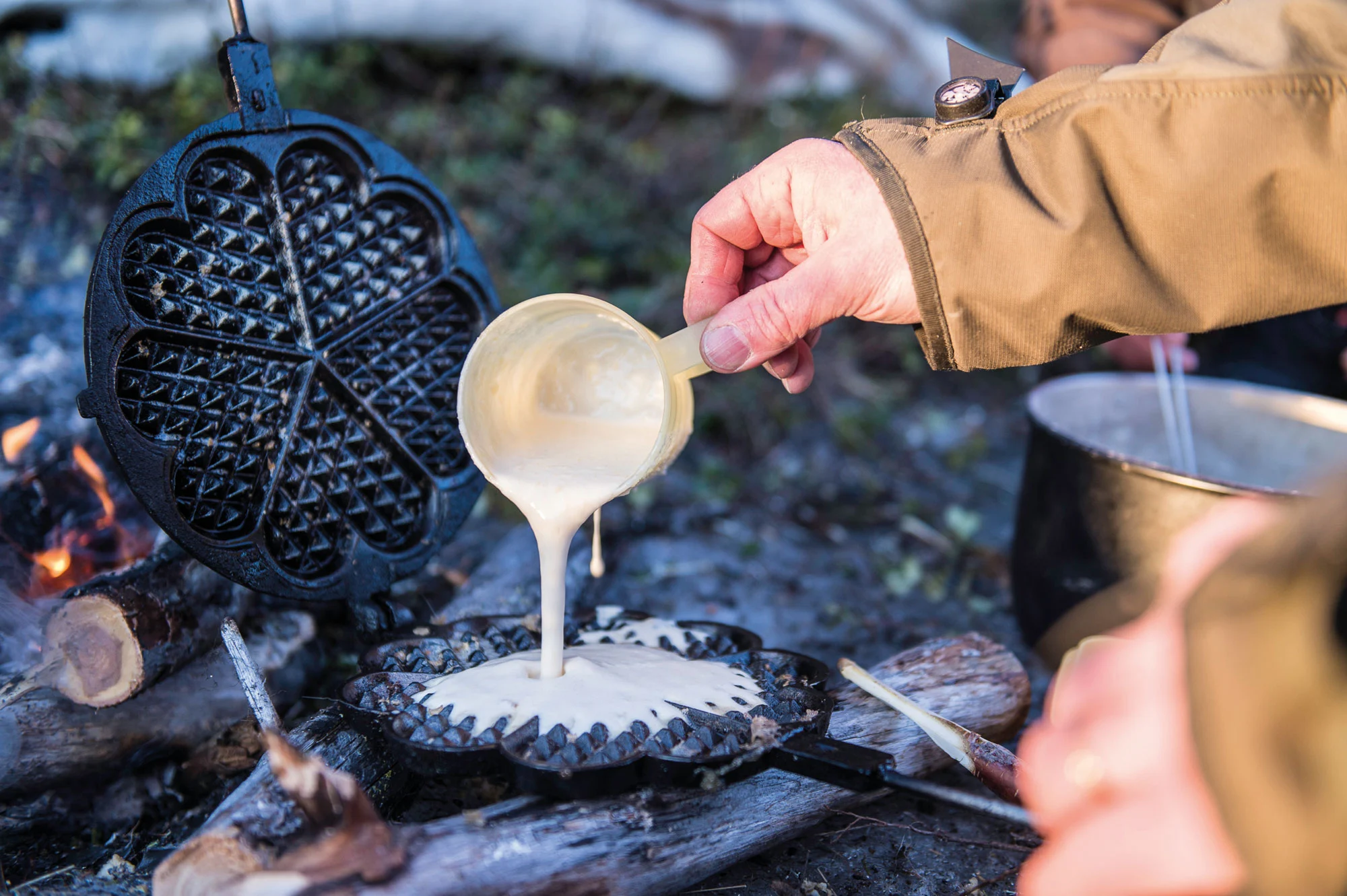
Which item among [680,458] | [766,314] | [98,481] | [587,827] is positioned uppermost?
[766,314]

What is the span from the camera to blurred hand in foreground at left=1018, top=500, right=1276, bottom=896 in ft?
3.15

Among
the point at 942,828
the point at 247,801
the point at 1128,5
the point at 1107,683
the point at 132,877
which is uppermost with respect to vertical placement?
the point at 1128,5

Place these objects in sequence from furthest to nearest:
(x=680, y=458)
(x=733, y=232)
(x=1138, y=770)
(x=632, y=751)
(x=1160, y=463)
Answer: (x=680, y=458), (x=1160, y=463), (x=733, y=232), (x=632, y=751), (x=1138, y=770)

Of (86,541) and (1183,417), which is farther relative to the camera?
(1183,417)

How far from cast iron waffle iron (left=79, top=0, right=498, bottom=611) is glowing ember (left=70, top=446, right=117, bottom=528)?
2.40 ft

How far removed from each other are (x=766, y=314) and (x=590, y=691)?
2.89 ft

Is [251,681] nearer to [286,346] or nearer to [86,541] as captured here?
[286,346]

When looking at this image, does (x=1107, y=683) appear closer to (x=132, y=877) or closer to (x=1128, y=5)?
(x=132, y=877)

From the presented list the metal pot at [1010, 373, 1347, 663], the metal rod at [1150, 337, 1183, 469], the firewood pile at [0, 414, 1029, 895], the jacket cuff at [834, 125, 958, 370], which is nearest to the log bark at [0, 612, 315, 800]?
the firewood pile at [0, 414, 1029, 895]

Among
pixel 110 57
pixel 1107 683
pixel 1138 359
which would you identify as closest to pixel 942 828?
pixel 1107 683

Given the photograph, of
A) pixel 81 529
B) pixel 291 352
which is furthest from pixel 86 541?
pixel 291 352

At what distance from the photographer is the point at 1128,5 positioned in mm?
3438

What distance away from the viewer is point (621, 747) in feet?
5.22

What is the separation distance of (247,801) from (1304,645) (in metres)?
1.61
